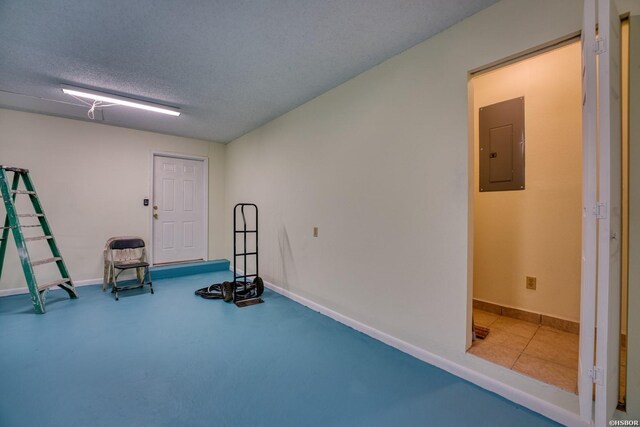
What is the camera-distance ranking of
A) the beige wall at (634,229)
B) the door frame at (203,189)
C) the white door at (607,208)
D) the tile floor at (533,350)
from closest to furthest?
the white door at (607,208) → the beige wall at (634,229) → the tile floor at (533,350) → the door frame at (203,189)

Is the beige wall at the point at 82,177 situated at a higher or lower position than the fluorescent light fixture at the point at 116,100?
lower

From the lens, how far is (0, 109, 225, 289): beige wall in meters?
3.82

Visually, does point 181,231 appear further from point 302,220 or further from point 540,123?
point 540,123

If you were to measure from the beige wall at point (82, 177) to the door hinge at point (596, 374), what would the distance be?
220 inches

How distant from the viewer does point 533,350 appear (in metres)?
2.05

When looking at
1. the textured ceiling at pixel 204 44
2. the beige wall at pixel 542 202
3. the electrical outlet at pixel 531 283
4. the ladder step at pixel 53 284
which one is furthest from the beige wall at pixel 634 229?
the ladder step at pixel 53 284

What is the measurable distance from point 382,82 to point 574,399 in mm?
2617

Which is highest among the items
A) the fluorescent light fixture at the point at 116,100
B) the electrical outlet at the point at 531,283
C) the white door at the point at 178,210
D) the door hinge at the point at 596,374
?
the fluorescent light fixture at the point at 116,100

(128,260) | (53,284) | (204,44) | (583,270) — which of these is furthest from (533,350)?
(128,260)

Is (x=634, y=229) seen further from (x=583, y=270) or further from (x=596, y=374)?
(x=596, y=374)

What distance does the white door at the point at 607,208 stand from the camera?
1.22 m

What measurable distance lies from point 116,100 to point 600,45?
4340 mm

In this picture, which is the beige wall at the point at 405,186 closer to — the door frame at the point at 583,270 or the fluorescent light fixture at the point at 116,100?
the door frame at the point at 583,270

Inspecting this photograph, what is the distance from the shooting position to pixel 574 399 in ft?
4.97
